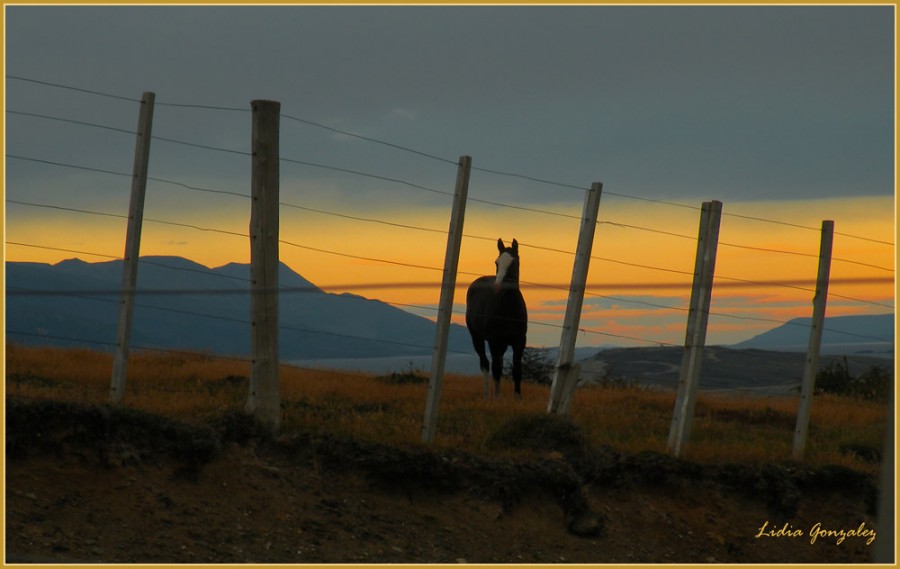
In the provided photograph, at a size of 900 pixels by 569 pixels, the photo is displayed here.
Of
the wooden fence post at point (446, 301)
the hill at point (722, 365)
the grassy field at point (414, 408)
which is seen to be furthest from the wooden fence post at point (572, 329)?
→ the hill at point (722, 365)

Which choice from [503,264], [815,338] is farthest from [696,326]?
[503,264]

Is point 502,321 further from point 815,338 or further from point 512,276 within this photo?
point 815,338

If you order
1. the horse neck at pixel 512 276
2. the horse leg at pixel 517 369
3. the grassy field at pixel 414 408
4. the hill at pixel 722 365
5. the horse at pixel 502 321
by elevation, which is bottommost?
the hill at pixel 722 365

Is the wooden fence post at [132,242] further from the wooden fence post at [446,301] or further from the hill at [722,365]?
the hill at [722,365]

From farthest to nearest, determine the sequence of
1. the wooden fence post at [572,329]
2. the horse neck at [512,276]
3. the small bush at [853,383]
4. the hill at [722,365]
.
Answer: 1. the hill at [722,365]
2. the small bush at [853,383]
3. the horse neck at [512,276]
4. the wooden fence post at [572,329]

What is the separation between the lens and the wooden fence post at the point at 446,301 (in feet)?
41.2

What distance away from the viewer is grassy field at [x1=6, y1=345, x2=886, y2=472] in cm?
1267

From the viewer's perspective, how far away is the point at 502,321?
60.8 feet

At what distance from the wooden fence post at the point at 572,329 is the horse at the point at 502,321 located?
339 cm

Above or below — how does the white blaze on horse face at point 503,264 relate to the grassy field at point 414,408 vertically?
above

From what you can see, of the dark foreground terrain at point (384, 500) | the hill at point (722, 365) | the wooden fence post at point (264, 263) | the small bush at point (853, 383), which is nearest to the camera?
the dark foreground terrain at point (384, 500)
